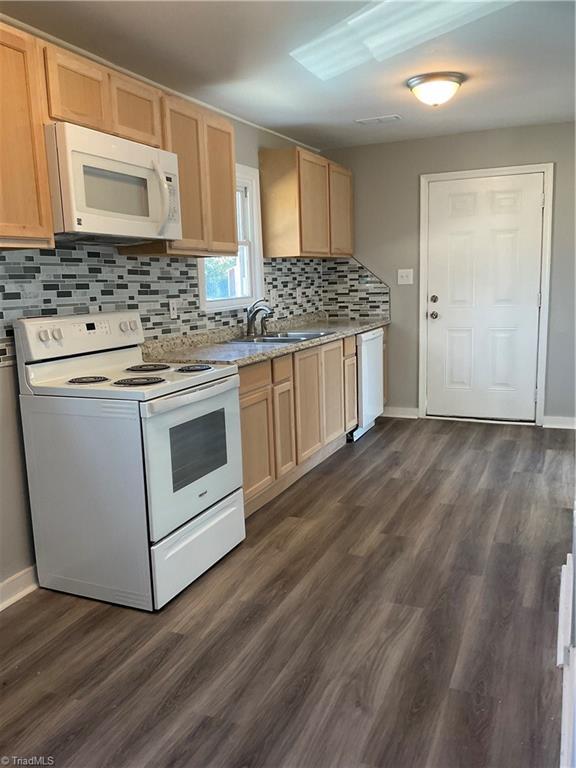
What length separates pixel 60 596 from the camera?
2547 mm

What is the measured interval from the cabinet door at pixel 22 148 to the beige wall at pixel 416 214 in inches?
136

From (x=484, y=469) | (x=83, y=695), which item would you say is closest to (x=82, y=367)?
(x=83, y=695)

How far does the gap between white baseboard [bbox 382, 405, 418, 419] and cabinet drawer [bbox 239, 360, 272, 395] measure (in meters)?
2.30

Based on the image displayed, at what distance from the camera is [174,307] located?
138 inches

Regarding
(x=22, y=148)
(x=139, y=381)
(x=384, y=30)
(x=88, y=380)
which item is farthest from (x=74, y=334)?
(x=384, y=30)

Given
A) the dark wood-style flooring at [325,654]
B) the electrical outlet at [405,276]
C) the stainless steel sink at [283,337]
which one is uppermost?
the electrical outlet at [405,276]

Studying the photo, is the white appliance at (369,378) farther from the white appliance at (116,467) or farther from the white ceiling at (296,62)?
the white appliance at (116,467)

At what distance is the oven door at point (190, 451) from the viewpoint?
232cm

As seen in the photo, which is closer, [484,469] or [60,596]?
[60,596]

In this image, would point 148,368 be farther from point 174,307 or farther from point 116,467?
point 174,307

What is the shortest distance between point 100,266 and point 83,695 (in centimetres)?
186

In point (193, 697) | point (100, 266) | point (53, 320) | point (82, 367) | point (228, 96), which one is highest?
point (228, 96)

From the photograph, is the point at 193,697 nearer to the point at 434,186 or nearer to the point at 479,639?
the point at 479,639

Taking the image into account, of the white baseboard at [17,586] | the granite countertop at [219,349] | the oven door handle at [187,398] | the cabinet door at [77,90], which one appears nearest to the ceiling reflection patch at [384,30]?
the cabinet door at [77,90]
